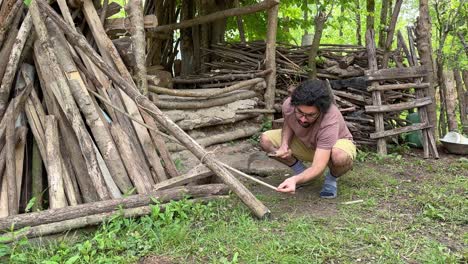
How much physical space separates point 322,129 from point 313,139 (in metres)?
0.30

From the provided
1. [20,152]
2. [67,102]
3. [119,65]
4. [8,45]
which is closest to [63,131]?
[67,102]

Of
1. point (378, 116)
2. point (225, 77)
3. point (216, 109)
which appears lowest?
point (378, 116)

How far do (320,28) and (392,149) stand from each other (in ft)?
8.25

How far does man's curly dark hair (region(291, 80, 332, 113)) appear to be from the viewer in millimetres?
3586

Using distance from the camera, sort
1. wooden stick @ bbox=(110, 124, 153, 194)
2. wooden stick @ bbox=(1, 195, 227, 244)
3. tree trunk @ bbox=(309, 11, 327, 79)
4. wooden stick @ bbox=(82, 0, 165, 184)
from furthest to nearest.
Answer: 1. tree trunk @ bbox=(309, 11, 327, 79)
2. wooden stick @ bbox=(82, 0, 165, 184)
3. wooden stick @ bbox=(110, 124, 153, 194)
4. wooden stick @ bbox=(1, 195, 227, 244)

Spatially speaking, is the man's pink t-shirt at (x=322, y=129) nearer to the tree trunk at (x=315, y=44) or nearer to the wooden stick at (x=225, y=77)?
the wooden stick at (x=225, y=77)

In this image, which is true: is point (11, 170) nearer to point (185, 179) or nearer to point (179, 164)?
point (185, 179)

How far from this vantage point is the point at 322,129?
3.71 m

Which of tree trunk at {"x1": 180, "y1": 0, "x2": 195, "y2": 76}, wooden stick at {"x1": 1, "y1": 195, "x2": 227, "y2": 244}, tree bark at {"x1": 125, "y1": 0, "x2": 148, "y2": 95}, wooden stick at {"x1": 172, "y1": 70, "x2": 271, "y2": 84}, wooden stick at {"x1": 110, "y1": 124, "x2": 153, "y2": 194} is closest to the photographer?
wooden stick at {"x1": 1, "y1": 195, "x2": 227, "y2": 244}

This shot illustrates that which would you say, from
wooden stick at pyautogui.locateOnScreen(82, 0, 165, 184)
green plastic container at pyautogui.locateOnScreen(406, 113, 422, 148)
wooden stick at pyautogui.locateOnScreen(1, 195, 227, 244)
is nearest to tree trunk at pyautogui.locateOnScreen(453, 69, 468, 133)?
green plastic container at pyautogui.locateOnScreen(406, 113, 422, 148)

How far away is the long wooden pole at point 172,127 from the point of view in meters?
3.39

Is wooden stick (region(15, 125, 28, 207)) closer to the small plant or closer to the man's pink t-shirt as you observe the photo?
the small plant

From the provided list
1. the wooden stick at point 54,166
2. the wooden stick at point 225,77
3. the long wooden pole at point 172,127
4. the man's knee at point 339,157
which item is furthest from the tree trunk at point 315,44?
the wooden stick at point 54,166

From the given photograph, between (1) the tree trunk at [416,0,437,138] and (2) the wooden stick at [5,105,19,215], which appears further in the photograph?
(1) the tree trunk at [416,0,437,138]
